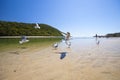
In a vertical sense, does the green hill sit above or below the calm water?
above

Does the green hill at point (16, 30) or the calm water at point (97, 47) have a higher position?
the green hill at point (16, 30)

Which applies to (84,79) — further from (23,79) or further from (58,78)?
(23,79)

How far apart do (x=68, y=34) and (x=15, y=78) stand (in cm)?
1605

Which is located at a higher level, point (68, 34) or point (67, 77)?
point (68, 34)

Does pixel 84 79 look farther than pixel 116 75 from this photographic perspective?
No

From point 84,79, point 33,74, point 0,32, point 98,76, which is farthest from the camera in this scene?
point 0,32

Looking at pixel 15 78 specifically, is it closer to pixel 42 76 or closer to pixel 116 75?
pixel 42 76

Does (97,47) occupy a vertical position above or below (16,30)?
below

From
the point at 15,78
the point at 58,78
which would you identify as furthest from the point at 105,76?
the point at 15,78

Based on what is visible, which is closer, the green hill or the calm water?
the calm water

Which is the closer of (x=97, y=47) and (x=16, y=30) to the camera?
(x=97, y=47)

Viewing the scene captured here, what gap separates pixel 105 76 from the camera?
646cm

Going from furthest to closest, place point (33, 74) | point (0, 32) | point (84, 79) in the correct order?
point (0, 32) < point (33, 74) < point (84, 79)

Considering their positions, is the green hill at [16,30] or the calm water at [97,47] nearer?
the calm water at [97,47]
